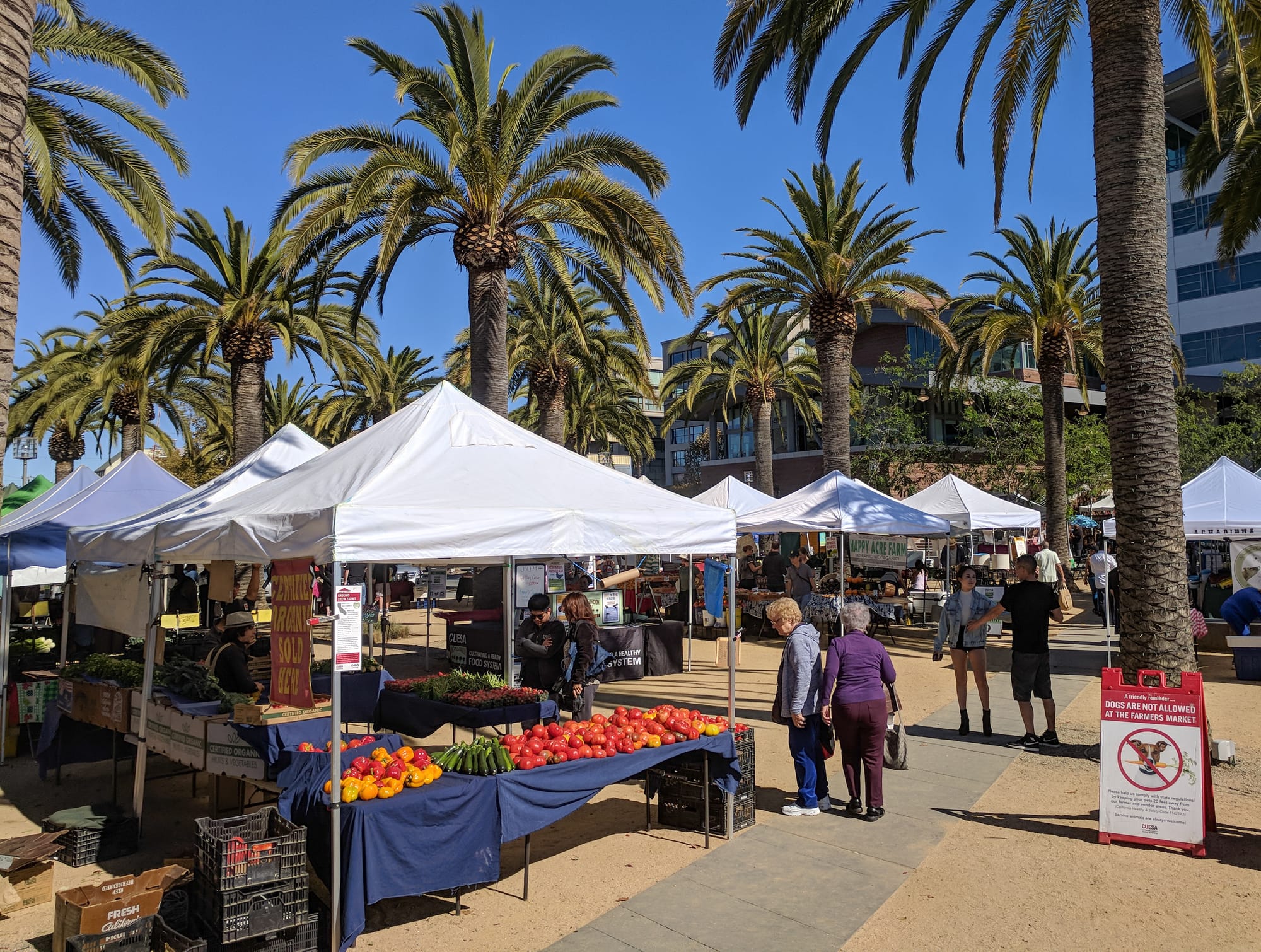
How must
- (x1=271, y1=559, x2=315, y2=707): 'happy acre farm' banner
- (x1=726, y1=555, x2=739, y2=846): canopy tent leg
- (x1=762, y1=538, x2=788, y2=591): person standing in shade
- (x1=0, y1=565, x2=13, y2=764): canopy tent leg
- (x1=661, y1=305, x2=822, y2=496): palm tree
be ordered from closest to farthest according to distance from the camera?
(x1=271, y1=559, x2=315, y2=707): 'happy acre farm' banner, (x1=726, y1=555, x2=739, y2=846): canopy tent leg, (x1=0, y1=565, x2=13, y2=764): canopy tent leg, (x1=762, y1=538, x2=788, y2=591): person standing in shade, (x1=661, y1=305, x2=822, y2=496): palm tree

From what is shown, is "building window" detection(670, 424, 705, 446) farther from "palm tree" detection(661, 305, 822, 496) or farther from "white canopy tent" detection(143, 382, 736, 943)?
"white canopy tent" detection(143, 382, 736, 943)

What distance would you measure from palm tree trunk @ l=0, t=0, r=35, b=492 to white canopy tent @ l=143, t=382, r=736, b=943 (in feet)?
5.87

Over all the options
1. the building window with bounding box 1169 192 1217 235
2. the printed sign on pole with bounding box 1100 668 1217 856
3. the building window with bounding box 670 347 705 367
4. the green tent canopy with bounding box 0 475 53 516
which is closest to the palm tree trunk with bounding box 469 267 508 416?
the printed sign on pole with bounding box 1100 668 1217 856

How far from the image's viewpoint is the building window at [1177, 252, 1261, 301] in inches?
1823

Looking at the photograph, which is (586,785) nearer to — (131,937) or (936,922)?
(936,922)

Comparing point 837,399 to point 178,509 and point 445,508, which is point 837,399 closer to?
point 178,509

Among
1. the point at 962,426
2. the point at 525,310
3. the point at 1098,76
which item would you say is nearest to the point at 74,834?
the point at 1098,76

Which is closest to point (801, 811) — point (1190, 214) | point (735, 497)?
point (735, 497)

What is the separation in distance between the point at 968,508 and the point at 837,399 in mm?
4182

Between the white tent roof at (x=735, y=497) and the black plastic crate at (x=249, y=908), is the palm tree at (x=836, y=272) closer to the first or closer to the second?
the white tent roof at (x=735, y=497)

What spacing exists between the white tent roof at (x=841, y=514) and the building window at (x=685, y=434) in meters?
59.1

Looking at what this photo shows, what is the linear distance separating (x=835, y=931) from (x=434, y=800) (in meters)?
2.52

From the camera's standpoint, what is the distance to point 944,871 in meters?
6.22

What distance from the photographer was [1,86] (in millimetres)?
6012
